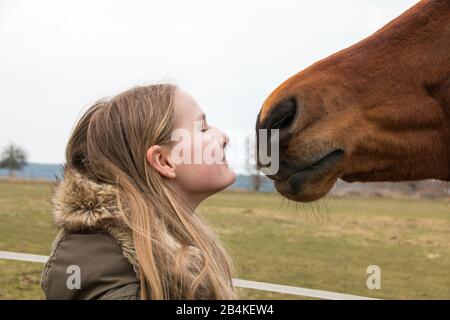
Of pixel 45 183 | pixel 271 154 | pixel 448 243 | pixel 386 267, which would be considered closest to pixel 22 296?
pixel 271 154

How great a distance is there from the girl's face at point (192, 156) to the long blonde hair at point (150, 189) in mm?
36

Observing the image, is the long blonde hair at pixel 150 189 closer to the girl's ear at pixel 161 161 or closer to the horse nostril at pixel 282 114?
the girl's ear at pixel 161 161

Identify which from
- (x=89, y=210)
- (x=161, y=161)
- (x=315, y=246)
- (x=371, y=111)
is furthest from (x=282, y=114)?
(x=315, y=246)

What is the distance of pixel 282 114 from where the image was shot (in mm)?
2385

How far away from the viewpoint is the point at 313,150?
2.36 meters

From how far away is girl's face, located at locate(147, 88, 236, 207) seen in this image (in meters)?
2.09

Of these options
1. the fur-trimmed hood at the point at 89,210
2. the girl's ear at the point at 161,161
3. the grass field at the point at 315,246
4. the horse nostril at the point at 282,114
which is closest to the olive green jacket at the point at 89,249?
the fur-trimmed hood at the point at 89,210

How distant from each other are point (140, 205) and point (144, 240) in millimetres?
157

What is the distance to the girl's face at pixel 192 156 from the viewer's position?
82.2 inches

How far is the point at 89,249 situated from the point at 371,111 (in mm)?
1464

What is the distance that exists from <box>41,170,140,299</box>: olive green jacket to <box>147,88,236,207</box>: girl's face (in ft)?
0.91

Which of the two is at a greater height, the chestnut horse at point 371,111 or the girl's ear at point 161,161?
the chestnut horse at point 371,111

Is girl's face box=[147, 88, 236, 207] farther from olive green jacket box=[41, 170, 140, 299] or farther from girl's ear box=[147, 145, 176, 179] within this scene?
olive green jacket box=[41, 170, 140, 299]

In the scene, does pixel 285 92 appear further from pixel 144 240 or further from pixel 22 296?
pixel 22 296
